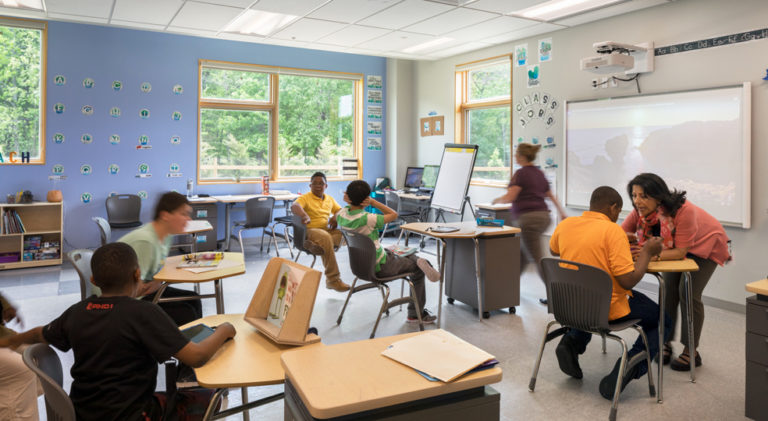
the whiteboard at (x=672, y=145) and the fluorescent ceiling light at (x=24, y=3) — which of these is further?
the fluorescent ceiling light at (x=24, y=3)

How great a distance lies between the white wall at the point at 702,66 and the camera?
4301 mm

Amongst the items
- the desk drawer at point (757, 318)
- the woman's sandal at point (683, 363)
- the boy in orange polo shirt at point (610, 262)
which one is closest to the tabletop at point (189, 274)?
the boy in orange polo shirt at point (610, 262)

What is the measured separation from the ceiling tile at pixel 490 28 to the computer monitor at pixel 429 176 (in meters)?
2.07

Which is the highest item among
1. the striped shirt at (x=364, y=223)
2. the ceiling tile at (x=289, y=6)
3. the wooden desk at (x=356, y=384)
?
the ceiling tile at (x=289, y=6)

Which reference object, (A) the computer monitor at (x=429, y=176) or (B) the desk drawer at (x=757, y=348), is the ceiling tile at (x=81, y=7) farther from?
(B) the desk drawer at (x=757, y=348)

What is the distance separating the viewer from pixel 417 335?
1.72 metres

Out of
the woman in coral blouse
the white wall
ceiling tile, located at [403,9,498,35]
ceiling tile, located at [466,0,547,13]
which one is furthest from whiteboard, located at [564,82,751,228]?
the woman in coral blouse

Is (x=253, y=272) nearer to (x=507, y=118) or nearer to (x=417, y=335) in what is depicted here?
(x=507, y=118)

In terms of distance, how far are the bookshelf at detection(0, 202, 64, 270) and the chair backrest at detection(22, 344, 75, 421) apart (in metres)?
5.35

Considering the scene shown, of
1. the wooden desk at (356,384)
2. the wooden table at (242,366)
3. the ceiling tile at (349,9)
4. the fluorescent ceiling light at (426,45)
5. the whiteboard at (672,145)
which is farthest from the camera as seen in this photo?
the fluorescent ceiling light at (426,45)

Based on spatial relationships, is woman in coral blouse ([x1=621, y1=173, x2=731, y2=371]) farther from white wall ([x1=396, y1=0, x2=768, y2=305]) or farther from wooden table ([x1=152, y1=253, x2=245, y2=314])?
wooden table ([x1=152, y1=253, x2=245, y2=314])

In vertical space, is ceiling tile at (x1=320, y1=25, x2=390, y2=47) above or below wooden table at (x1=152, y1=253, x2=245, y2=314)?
above

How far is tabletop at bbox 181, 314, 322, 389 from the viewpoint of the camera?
156 centimetres

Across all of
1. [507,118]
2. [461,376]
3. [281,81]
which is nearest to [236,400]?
[461,376]
